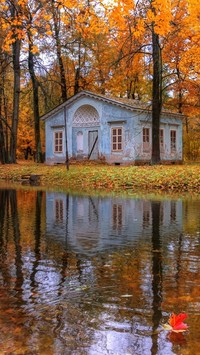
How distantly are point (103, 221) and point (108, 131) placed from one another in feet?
73.2

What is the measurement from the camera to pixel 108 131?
31.4 meters

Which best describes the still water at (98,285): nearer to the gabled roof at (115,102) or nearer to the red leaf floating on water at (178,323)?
the red leaf floating on water at (178,323)

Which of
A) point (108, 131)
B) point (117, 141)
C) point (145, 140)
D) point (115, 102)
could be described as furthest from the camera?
point (108, 131)

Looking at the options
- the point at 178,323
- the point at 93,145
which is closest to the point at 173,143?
the point at 93,145

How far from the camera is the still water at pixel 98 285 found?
3.26 meters

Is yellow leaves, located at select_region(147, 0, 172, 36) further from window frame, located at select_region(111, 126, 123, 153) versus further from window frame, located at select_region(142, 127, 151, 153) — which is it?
window frame, located at select_region(142, 127, 151, 153)

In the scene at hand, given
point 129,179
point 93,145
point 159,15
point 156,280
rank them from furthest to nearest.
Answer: point 93,145
point 129,179
point 159,15
point 156,280

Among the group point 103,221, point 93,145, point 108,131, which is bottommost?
point 103,221

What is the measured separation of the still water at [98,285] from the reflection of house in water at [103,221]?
22mm

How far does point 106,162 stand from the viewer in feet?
102

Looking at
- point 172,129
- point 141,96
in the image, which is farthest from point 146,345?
point 141,96

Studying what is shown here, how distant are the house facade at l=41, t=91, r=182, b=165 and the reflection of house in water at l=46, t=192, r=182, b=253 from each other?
54.1ft

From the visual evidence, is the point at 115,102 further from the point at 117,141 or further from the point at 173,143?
the point at 173,143

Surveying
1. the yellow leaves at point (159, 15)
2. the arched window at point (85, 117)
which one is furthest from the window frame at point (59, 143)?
the yellow leaves at point (159, 15)
